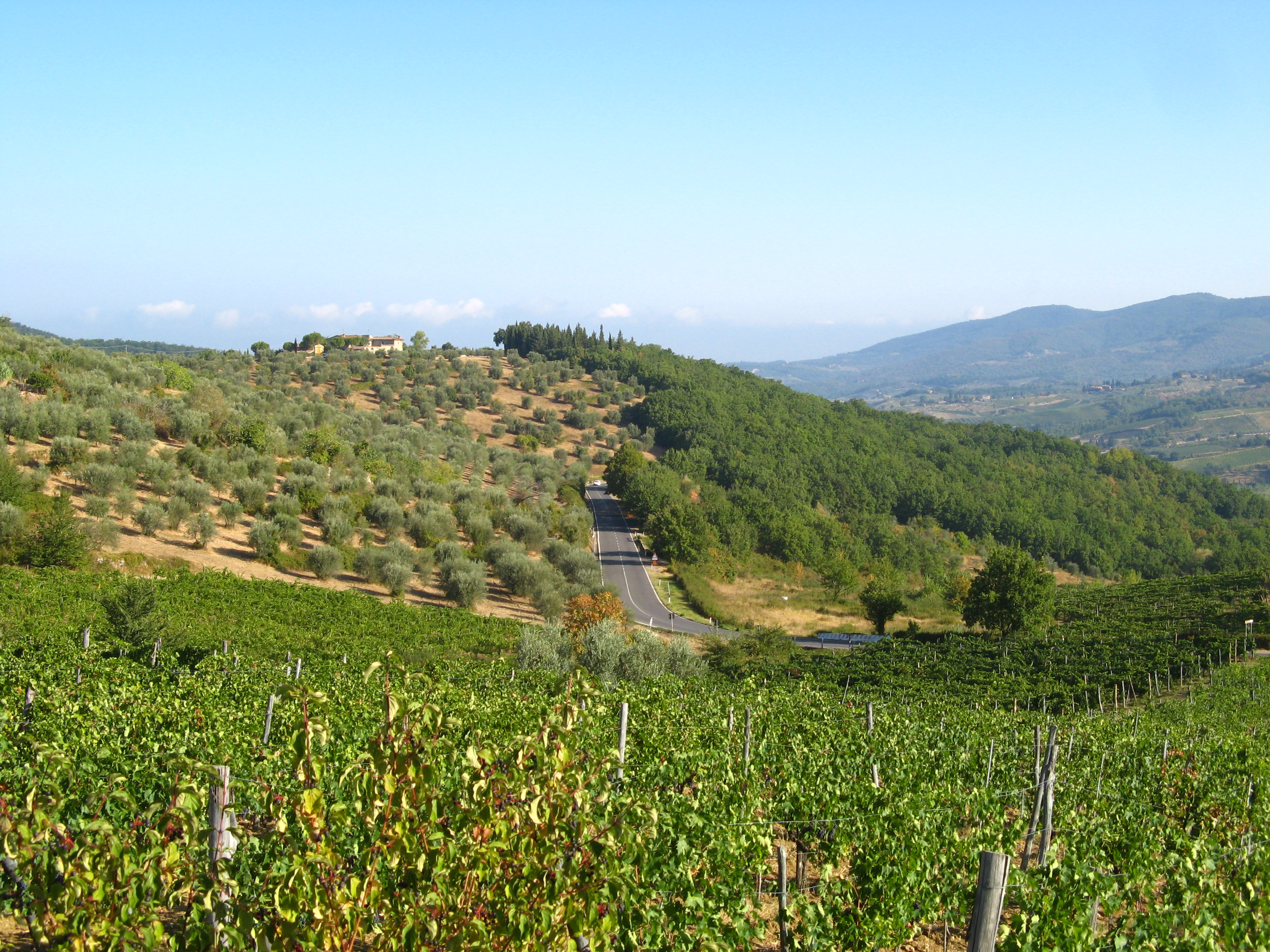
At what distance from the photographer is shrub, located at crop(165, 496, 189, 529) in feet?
115

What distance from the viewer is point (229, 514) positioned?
1468 inches

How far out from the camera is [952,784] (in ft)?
37.2

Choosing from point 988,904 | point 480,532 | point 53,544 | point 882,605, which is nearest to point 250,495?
point 480,532

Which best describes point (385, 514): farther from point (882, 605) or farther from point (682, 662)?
point (882, 605)

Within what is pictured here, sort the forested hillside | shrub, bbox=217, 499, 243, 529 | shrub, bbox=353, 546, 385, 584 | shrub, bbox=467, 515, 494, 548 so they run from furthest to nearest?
the forested hillside, shrub, bbox=467, 515, 494, 548, shrub, bbox=217, 499, 243, 529, shrub, bbox=353, 546, 385, 584

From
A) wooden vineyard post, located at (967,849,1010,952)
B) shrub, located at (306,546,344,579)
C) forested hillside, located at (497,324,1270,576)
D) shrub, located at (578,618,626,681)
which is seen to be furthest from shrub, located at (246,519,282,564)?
wooden vineyard post, located at (967,849,1010,952)

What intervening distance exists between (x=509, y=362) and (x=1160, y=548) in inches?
3010

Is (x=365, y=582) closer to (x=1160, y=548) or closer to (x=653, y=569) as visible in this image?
(x=653, y=569)

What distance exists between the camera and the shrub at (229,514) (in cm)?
3725

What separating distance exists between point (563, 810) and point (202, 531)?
34.7 m

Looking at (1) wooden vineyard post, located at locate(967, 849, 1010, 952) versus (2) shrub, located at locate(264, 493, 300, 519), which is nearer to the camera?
(1) wooden vineyard post, located at locate(967, 849, 1010, 952)

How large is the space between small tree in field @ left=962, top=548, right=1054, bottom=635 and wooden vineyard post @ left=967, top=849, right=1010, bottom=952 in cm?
3908

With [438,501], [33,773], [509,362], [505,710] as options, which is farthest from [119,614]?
[509,362]

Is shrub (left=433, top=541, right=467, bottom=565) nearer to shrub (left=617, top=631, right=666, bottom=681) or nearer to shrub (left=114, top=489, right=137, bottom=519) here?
shrub (left=114, top=489, right=137, bottom=519)
